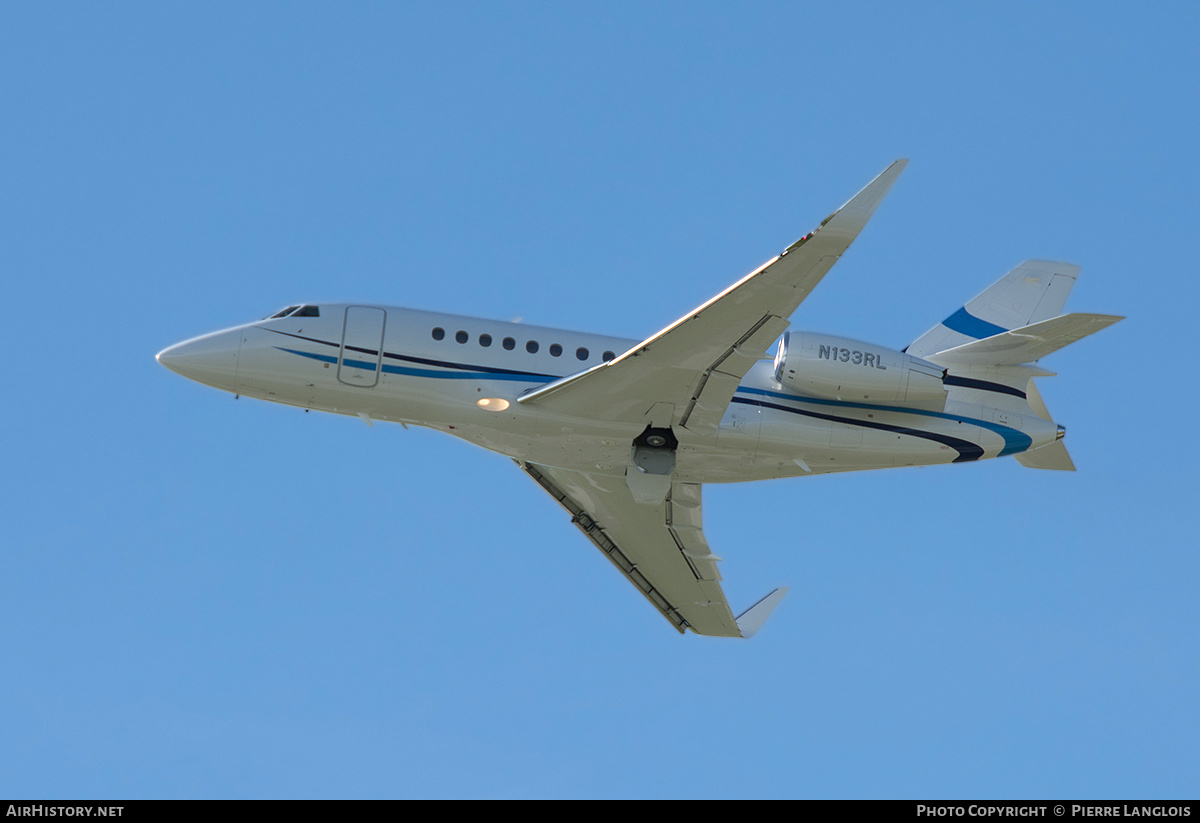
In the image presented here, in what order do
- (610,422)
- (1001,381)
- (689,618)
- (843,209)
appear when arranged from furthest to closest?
(689,618)
(1001,381)
(610,422)
(843,209)

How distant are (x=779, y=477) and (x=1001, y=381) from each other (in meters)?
4.70

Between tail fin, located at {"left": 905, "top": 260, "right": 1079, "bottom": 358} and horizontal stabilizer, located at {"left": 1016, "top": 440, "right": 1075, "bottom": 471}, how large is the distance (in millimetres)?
2646

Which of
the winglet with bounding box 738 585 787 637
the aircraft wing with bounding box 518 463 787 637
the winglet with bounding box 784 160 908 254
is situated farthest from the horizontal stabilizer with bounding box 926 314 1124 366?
the winglet with bounding box 738 585 787 637

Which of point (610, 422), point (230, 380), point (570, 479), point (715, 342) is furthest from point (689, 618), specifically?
point (230, 380)

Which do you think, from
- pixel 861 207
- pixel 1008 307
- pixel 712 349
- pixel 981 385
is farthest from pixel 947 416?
pixel 861 207

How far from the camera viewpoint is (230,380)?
23.7 m

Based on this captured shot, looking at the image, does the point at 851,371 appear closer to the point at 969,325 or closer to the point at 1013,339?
the point at 1013,339

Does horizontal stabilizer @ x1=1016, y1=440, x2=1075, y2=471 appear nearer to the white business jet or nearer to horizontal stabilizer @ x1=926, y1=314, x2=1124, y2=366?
the white business jet

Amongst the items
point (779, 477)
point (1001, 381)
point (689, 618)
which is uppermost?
point (1001, 381)

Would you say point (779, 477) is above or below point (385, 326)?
below

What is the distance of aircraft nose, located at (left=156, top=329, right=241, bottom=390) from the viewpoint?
2364 centimetres

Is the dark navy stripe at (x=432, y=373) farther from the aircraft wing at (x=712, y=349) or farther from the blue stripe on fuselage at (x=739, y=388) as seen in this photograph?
the aircraft wing at (x=712, y=349)

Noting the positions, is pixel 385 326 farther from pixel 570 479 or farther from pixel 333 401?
pixel 570 479

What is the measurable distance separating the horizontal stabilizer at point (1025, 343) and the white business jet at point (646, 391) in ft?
0.12
